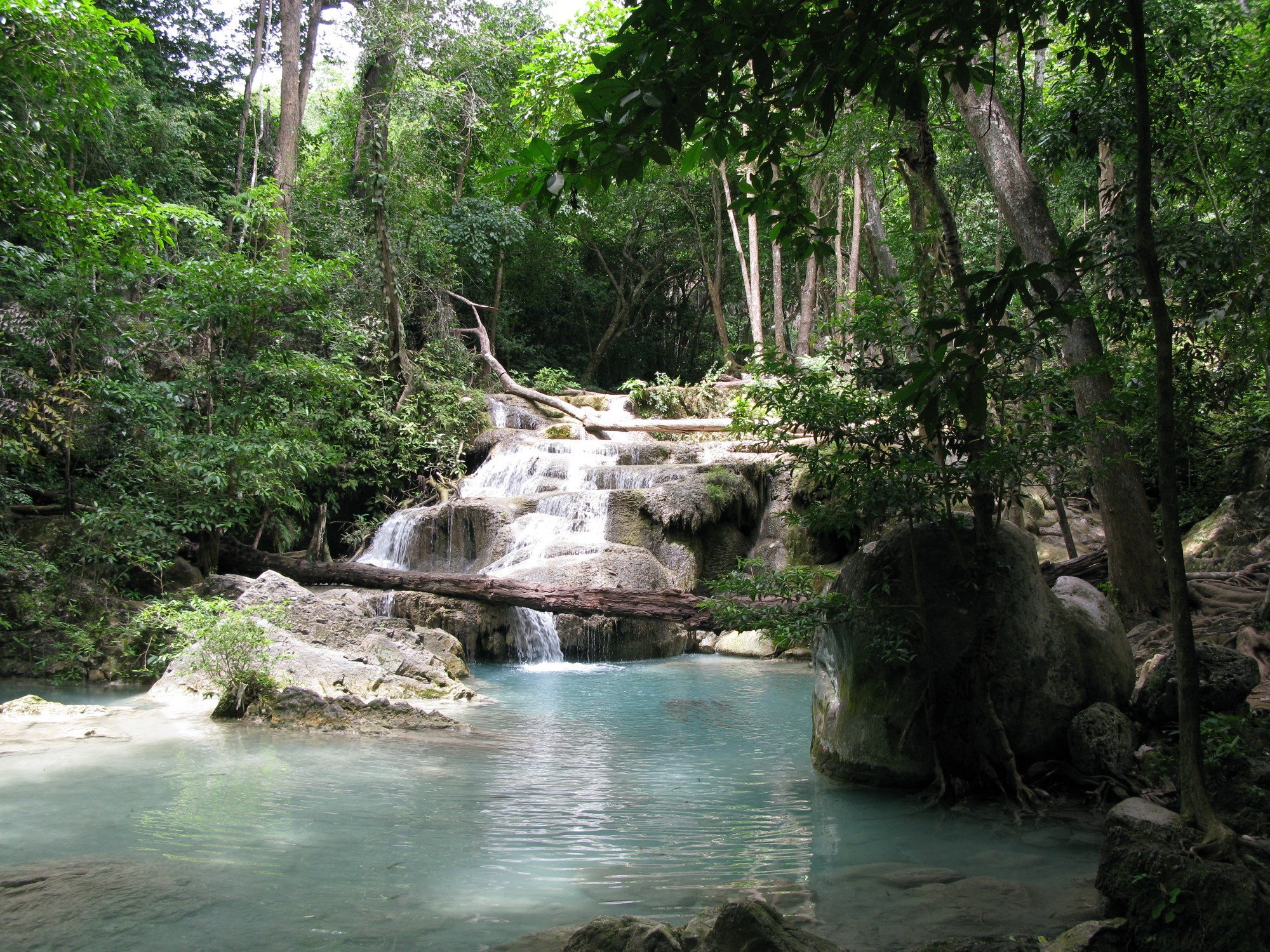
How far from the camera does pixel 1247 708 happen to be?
16.3 feet

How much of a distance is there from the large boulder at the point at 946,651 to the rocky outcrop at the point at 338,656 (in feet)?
14.2

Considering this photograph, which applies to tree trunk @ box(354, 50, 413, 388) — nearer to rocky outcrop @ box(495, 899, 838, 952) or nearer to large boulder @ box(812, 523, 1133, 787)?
large boulder @ box(812, 523, 1133, 787)

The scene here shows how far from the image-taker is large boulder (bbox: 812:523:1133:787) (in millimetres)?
4984

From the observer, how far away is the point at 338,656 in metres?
8.10

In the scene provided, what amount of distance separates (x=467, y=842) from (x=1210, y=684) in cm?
439

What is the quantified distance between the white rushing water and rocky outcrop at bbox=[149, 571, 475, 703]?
198 centimetres

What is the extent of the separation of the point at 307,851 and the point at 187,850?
1.86 feet

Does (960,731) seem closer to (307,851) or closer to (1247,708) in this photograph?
(1247,708)

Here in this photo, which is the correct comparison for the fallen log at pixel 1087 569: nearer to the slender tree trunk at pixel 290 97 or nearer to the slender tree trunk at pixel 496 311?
the slender tree trunk at pixel 290 97

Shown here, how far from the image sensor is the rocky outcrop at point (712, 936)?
2.54m

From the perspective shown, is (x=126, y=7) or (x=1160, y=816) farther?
(x=126, y=7)

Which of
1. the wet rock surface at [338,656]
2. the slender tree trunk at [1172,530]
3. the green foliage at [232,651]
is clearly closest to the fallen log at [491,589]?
the wet rock surface at [338,656]

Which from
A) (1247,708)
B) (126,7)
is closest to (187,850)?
(1247,708)

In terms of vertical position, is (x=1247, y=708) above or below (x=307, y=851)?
above
